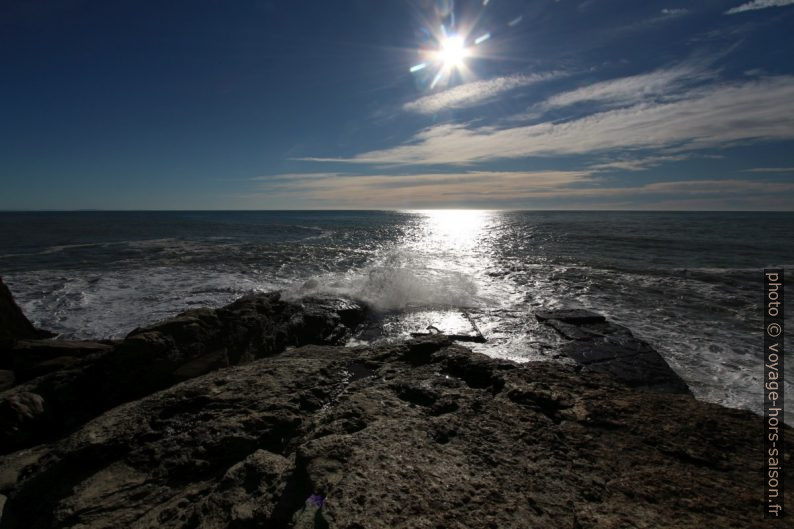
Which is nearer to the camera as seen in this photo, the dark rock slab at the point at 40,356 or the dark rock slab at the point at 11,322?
the dark rock slab at the point at 40,356

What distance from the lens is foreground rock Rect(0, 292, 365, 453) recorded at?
4.07 m

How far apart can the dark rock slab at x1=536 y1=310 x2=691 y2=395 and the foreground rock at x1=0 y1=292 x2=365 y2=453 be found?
528cm

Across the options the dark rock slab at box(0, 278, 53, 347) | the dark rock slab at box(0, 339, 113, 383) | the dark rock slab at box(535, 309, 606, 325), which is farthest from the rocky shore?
the dark rock slab at box(535, 309, 606, 325)

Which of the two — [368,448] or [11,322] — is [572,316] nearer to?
[368,448]

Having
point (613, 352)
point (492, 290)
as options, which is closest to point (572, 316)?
point (613, 352)

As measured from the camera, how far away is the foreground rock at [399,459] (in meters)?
2.17

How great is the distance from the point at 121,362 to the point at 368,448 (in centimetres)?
395

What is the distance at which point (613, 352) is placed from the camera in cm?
676

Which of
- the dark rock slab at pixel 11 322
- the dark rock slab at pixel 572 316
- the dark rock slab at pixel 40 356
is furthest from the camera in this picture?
the dark rock slab at pixel 572 316

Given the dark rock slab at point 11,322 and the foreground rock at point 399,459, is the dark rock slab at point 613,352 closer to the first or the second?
the foreground rock at point 399,459

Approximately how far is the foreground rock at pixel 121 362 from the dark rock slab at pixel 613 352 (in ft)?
17.3

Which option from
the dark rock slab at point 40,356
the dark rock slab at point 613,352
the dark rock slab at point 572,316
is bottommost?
the dark rock slab at point 613,352

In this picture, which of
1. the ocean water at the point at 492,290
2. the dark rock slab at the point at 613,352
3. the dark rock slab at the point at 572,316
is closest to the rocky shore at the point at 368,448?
the dark rock slab at the point at 613,352

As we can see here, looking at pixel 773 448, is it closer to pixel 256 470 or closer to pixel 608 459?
pixel 608 459
